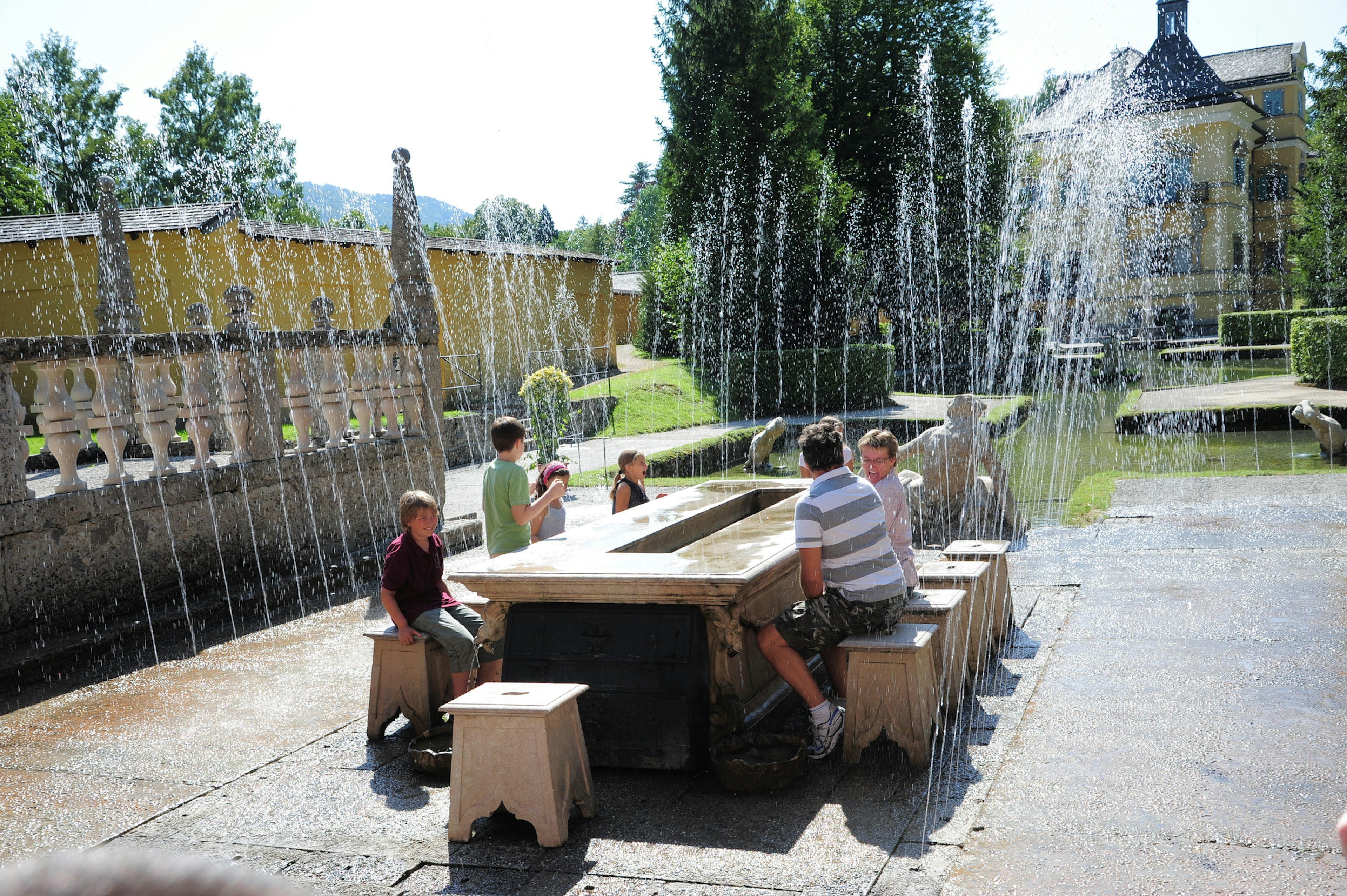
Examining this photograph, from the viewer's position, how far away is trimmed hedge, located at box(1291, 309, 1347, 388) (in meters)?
22.2

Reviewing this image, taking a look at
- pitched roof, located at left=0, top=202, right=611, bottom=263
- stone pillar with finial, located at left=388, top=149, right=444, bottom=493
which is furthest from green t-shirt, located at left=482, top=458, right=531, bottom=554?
pitched roof, located at left=0, top=202, right=611, bottom=263

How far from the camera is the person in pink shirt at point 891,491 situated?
6.23 metres

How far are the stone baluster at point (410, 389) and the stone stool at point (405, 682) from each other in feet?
18.8

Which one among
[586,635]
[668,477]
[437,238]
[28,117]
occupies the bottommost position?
[668,477]

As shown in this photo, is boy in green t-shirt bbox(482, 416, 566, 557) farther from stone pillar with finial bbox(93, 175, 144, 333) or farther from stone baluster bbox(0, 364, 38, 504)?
stone pillar with finial bbox(93, 175, 144, 333)

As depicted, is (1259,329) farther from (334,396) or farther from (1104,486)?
(334,396)

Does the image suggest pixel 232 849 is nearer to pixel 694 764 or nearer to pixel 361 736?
pixel 361 736

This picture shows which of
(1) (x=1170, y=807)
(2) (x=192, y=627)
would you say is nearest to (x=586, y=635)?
(1) (x=1170, y=807)

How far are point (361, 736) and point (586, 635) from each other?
1563 mm

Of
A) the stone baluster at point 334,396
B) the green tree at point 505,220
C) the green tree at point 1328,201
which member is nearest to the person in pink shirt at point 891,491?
the stone baluster at point 334,396

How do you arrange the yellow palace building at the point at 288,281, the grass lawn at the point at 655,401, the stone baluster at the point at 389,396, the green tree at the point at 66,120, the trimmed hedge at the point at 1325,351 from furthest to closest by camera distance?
the green tree at the point at 66,120, the grass lawn at the point at 655,401, the yellow palace building at the point at 288,281, the trimmed hedge at the point at 1325,351, the stone baluster at the point at 389,396

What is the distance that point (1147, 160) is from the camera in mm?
54250

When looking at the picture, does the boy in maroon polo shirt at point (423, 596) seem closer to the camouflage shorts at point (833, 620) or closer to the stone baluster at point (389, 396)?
the camouflage shorts at point (833, 620)

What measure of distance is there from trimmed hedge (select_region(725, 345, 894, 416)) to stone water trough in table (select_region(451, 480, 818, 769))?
21.2 meters
